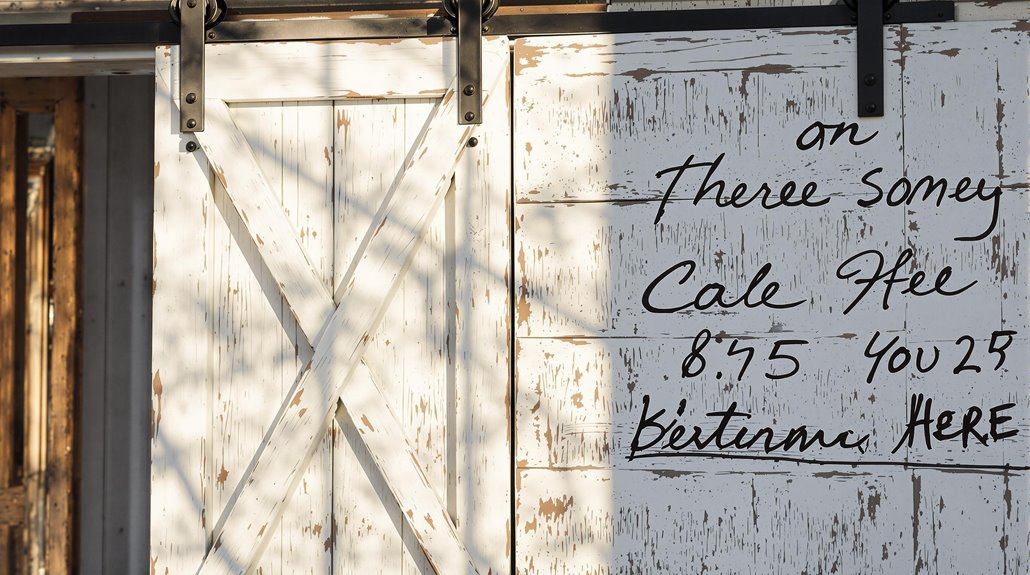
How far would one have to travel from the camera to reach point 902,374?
7.82 ft

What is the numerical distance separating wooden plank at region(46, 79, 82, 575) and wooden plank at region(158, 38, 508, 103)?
5.59 ft

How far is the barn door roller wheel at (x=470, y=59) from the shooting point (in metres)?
2.47

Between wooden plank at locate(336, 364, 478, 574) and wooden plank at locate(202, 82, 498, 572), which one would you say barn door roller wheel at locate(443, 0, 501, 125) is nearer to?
wooden plank at locate(202, 82, 498, 572)

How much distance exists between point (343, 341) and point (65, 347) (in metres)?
2.10

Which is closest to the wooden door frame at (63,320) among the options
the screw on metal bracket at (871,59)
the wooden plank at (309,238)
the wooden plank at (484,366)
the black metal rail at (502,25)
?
the black metal rail at (502,25)

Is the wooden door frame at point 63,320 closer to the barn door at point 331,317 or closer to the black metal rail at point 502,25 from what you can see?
the black metal rail at point 502,25

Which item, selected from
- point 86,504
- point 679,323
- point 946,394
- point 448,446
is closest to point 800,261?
point 679,323

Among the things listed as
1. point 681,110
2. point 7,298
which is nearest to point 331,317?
point 681,110

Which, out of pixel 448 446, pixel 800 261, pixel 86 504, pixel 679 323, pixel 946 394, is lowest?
pixel 86 504

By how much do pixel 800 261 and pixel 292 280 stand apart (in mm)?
1450

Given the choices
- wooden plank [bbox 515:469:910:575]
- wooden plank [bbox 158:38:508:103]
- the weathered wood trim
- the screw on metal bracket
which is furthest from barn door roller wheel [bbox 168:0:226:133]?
the weathered wood trim

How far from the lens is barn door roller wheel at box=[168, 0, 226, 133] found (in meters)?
2.52

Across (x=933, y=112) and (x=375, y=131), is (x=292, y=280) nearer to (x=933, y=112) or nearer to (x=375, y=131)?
(x=375, y=131)

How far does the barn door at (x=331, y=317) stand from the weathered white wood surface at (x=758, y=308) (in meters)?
0.15
